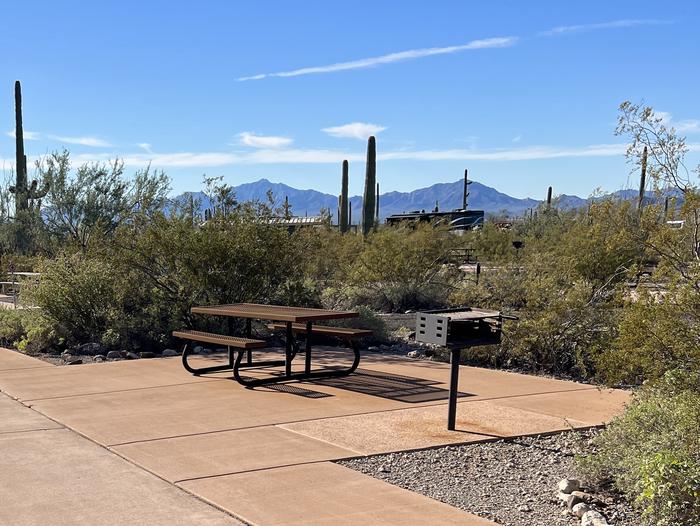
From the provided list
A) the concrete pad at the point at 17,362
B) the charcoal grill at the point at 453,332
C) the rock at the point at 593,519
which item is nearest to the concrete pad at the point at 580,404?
the charcoal grill at the point at 453,332

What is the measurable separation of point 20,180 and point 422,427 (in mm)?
30187

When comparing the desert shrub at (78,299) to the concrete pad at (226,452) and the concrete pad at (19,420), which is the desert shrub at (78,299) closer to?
the concrete pad at (19,420)

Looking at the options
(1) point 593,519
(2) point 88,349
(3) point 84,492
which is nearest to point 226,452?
(3) point 84,492

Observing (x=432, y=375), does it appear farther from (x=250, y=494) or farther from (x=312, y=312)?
(x=250, y=494)

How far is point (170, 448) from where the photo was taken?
632 centimetres

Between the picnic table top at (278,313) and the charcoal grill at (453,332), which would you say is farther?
the picnic table top at (278,313)

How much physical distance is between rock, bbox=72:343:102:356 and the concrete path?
1007mm

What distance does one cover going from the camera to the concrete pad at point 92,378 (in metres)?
8.70

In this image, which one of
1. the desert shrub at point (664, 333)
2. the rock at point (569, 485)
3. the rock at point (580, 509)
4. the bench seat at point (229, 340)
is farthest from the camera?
the bench seat at point (229, 340)

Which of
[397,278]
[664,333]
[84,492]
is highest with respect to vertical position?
[397,278]

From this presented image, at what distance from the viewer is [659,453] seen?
15.0 feet

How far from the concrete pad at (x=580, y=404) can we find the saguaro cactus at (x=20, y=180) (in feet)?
81.7

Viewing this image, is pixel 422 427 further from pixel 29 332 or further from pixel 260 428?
pixel 29 332

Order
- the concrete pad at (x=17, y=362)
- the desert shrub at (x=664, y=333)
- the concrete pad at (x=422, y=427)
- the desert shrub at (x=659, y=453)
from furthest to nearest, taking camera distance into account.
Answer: the concrete pad at (x=17, y=362)
the concrete pad at (x=422, y=427)
the desert shrub at (x=664, y=333)
the desert shrub at (x=659, y=453)
